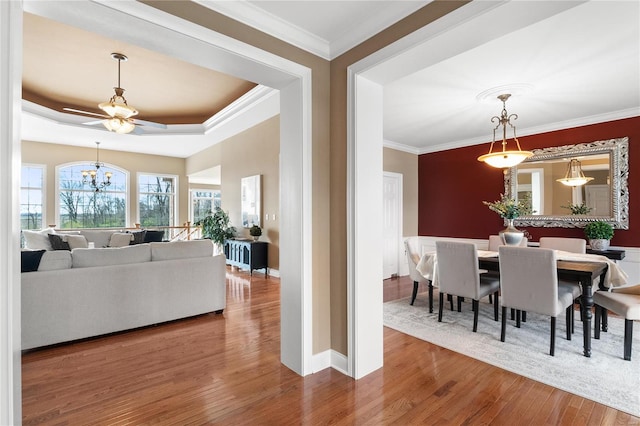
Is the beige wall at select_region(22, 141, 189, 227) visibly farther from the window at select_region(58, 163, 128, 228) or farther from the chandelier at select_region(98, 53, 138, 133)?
the chandelier at select_region(98, 53, 138, 133)

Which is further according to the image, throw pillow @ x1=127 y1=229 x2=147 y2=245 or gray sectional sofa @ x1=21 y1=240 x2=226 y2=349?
throw pillow @ x1=127 y1=229 x2=147 y2=245

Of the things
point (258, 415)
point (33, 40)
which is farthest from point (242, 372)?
point (33, 40)

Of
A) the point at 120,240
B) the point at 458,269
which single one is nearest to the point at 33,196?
the point at 120,240

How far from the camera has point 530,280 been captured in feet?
9.72

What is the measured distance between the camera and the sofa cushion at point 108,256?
3.16 m

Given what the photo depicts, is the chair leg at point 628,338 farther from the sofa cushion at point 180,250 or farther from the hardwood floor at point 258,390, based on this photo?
the sofa cushion at point 180,250

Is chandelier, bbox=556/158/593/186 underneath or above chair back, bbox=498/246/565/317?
above

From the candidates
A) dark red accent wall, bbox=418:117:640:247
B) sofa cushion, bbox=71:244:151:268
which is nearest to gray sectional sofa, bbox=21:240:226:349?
sofa cushion, bbox=71:244:151:268

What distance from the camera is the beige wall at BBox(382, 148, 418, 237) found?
6427 millimetres

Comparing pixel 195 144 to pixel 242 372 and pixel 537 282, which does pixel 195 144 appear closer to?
pixel 242 372

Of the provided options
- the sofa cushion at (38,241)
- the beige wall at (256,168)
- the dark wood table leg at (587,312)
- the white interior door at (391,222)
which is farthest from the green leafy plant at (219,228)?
the dark wood table leg at (587,312)

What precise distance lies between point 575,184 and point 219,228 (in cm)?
654

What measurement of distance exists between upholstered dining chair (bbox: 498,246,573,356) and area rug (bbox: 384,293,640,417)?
182 millimetres

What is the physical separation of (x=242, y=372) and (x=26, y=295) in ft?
7.00
